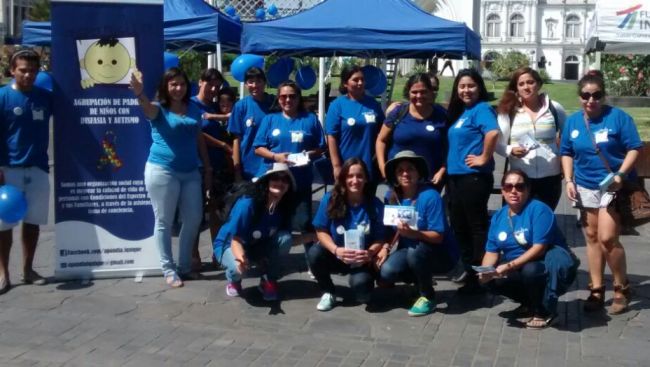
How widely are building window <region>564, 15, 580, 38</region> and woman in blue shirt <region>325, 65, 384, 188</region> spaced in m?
94.2

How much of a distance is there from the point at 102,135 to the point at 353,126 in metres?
2.06

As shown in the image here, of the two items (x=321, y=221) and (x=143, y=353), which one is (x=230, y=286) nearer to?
(x=321, y=221)

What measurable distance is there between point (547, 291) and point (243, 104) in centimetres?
317

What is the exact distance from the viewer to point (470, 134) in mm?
6457

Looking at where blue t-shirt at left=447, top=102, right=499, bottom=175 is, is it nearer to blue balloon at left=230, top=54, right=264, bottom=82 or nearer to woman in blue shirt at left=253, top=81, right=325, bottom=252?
woman in blue shirt at left=253, top=81, right=325, bottom=252

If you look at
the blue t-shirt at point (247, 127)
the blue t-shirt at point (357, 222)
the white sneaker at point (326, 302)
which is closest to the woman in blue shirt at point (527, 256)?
the blue t-shirt at point (357, 222)

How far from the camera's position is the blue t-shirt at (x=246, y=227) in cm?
639

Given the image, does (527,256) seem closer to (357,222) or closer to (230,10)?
(357,222)

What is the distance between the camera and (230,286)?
6.66 m

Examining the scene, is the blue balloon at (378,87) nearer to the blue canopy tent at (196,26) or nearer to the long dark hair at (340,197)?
the blue canopy tent at (196,26)

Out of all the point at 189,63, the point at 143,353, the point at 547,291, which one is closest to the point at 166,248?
the point at 143,353

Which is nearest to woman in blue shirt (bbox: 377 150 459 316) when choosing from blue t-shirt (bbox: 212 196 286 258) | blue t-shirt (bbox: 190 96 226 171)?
blue t-shirt (bbox: 212 196 286 258)

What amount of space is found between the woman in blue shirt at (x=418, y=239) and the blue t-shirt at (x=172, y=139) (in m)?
1.63

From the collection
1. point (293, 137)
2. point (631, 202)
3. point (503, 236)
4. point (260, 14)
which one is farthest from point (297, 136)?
point (260, 14)
